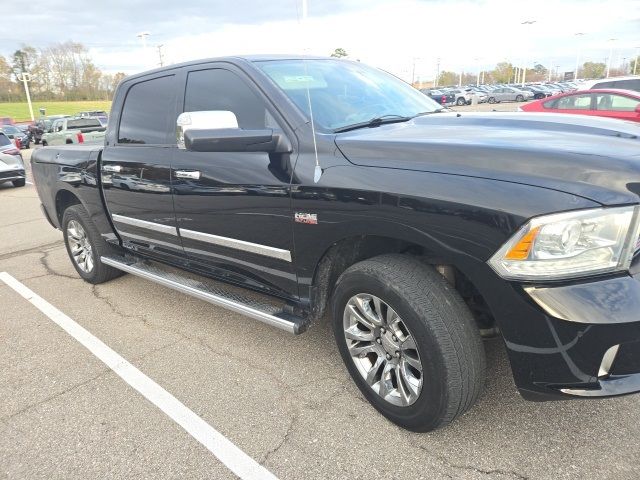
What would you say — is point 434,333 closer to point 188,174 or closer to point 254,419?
point 254,419

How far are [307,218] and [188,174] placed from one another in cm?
107

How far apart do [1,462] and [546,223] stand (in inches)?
111

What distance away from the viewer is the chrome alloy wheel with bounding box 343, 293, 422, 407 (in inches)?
97.9

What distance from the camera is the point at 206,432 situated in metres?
2.69

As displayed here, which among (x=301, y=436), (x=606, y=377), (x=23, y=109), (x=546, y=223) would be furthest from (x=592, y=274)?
(x=23, y=109)

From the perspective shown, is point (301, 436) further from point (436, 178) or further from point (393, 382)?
point (436, 178)

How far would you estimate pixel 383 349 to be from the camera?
2639mm

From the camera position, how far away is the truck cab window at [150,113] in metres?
3.68

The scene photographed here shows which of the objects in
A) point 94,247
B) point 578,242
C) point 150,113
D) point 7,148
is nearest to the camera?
point 578,242

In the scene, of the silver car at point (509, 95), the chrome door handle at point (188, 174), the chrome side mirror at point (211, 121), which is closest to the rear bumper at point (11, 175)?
the chrome door handle at point (188, 174)

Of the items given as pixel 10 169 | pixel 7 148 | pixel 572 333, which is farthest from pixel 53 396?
pixel 7 148

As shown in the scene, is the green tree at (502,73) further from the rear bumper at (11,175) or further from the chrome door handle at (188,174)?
the chrome door handle at (188,174)

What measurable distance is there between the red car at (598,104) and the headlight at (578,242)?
29.5ft

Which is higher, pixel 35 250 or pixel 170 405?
pixel 170 405
